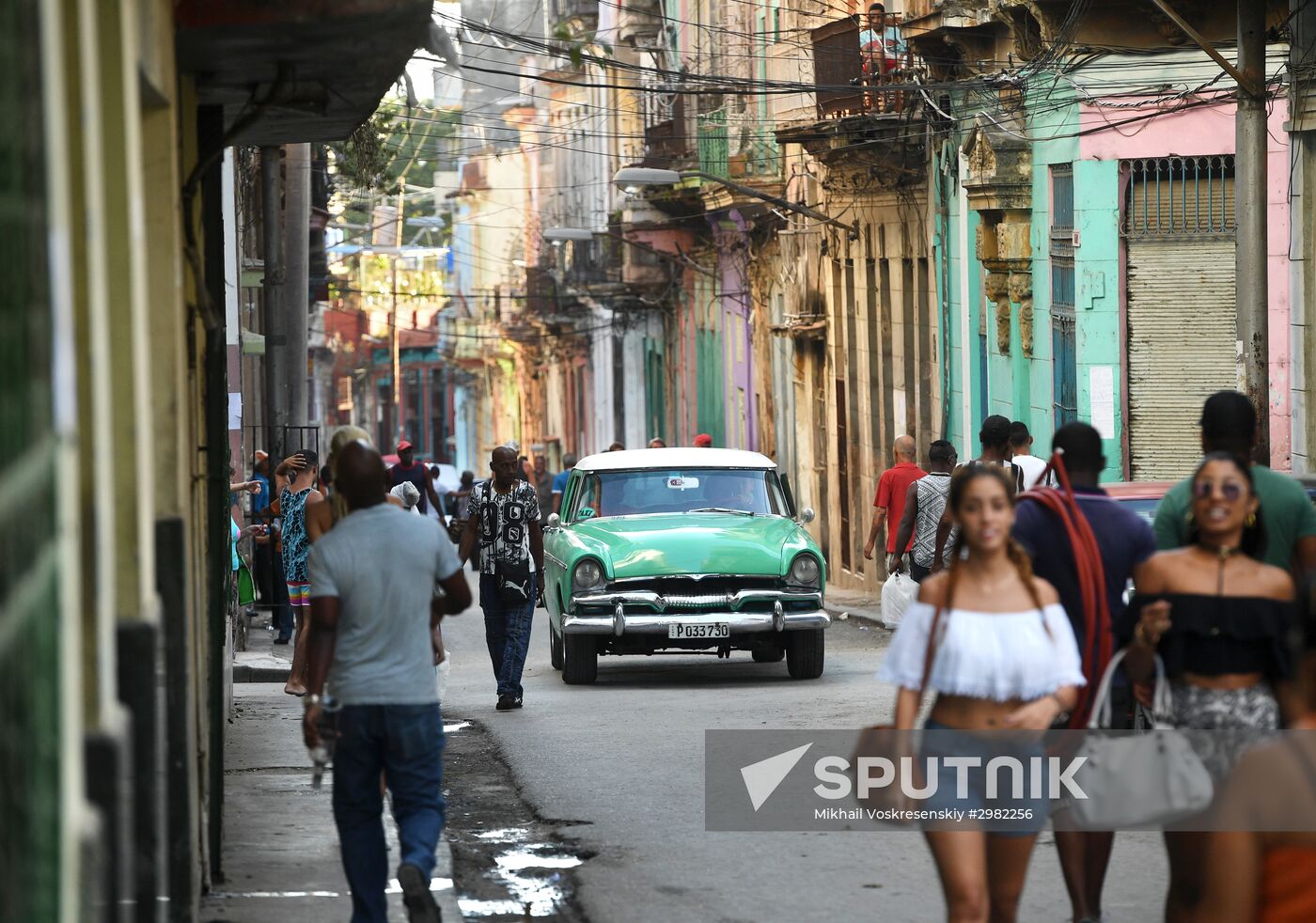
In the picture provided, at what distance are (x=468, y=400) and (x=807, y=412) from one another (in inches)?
2588

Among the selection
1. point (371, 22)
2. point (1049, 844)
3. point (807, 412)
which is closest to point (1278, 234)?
point (1049, 844)

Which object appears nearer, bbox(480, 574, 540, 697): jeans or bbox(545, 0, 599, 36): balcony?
bbox(480, 574, 540, 697): jeans

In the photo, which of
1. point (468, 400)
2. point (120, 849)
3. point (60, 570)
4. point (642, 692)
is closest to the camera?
point (60, 570)

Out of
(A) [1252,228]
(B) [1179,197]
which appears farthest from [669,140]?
(A) [1252,228]

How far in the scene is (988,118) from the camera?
2356 cm

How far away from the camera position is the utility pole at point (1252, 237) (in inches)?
610

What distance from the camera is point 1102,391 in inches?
871

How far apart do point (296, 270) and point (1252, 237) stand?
11547mm

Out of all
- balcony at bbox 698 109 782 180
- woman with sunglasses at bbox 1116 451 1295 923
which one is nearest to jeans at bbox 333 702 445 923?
woman with sunglasses at bbox 1116 451 1295 923

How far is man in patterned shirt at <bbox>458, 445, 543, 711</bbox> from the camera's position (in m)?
14.6

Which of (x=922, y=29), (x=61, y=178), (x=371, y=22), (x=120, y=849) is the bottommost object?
(x=120, y=849)

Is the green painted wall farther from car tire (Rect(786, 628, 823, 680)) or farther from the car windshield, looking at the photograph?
car tire (Rect(786, 628, 823, 680))

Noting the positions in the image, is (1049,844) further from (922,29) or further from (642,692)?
(922,29)

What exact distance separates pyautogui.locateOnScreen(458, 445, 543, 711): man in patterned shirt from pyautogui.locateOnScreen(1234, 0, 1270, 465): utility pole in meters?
4.99
